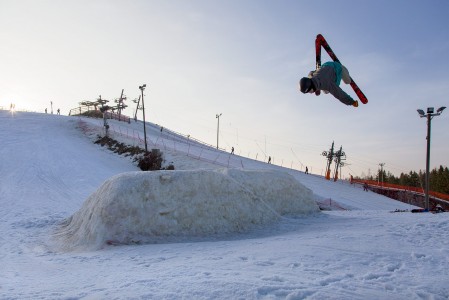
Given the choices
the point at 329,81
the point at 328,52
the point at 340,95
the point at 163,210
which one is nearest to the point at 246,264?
the point at 340,95

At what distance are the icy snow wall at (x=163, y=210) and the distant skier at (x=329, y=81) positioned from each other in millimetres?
7776

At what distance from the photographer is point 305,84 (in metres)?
4.96

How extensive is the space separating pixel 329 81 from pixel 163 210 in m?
8.18

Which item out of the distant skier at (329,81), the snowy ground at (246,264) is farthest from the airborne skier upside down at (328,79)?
the snowy ground at (246,264)

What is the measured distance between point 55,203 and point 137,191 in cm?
1055

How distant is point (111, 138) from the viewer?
41281mm

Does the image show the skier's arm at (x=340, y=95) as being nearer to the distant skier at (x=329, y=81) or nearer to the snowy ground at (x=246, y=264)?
the distant skier at (x=329, y=81)

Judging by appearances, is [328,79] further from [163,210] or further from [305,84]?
[163,210]

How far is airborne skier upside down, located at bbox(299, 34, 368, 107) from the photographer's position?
5.04m

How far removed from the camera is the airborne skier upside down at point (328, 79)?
5035mm

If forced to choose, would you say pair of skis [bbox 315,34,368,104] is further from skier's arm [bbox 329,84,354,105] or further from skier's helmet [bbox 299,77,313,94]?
skier's helmet [bbox 299,77,313,94]

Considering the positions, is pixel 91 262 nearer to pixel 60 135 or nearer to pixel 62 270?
pixel 62 270

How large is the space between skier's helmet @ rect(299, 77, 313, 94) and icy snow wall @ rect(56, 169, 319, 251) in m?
7.96

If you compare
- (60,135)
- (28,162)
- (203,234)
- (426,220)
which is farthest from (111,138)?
(426,220)
